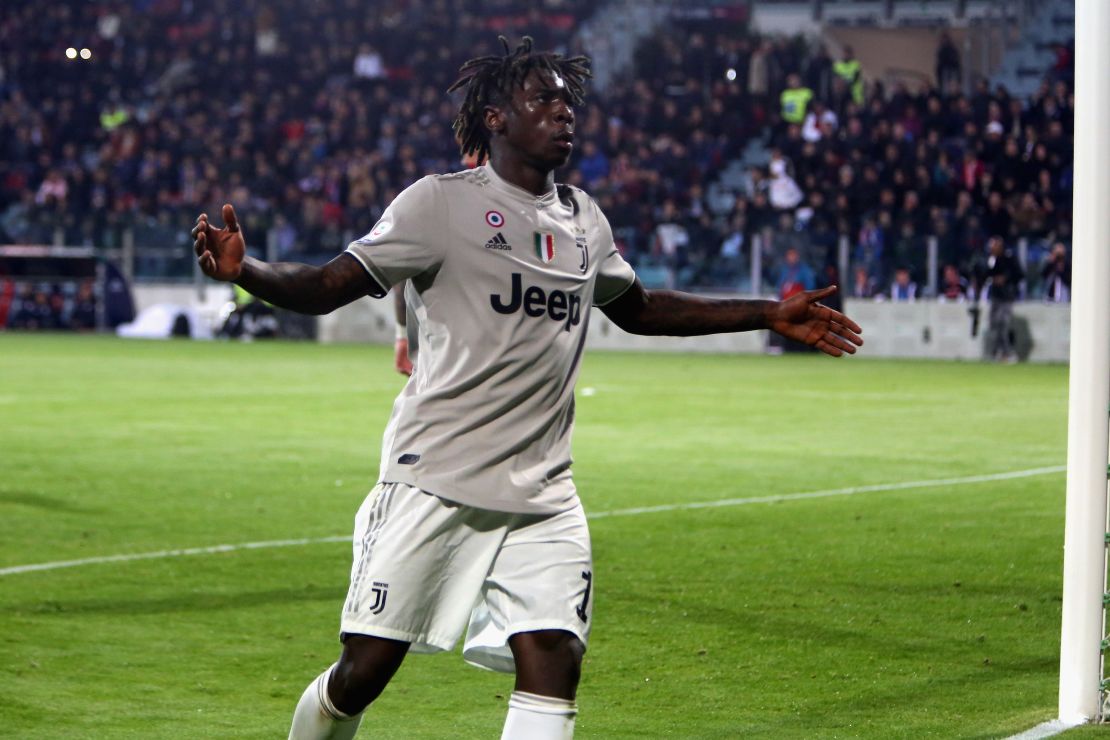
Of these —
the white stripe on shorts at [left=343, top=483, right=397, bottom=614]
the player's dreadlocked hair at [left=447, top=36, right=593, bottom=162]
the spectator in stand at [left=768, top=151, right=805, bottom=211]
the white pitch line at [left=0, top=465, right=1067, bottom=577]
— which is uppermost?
the spectator in stand at [left=768, top=151, right=805, bottom=211]

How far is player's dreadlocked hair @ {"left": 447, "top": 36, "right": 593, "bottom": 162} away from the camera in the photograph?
4.30 meters

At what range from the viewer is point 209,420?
53.6 ft

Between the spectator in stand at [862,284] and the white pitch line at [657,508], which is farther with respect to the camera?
the spectator in stand at [862,284]

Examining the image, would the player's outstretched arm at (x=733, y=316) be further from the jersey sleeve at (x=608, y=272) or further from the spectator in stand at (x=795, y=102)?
the spectator in stand at (x=795, y=102)

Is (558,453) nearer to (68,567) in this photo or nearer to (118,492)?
(68,567)

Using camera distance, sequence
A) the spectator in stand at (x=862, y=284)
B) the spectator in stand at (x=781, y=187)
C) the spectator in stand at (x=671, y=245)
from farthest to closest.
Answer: the spectator in stand at (x=781, y=187) < the spectator in stand at (x=671, y=245) < the spectator in stand at (x=862, y=284)

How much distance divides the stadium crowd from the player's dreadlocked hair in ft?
76.1

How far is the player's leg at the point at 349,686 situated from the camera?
13.2 ft

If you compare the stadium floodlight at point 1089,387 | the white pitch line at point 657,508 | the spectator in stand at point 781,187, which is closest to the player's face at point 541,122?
the stadium floodlight at point 1089,387

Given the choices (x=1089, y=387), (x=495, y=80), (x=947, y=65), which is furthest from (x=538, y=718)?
(x=947, y=65)

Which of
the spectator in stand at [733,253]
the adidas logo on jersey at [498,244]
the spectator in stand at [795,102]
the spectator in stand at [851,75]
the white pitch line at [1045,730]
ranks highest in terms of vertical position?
the spectator in stand at [851,75]

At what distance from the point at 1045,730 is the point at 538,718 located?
1.96 metres

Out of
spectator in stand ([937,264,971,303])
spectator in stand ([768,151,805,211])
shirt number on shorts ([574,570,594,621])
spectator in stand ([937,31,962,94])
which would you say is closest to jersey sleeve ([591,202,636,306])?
shirt number on shorts ([574,570,594,621])

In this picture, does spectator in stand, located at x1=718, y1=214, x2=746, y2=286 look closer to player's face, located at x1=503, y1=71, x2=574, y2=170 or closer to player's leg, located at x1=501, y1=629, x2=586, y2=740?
player's face, located at x1=503, y1=71, x2=574, y2=170
